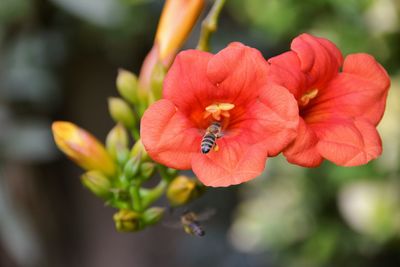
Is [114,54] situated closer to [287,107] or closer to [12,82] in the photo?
[12,82]

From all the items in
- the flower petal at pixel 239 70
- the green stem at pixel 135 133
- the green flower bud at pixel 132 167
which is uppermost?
the flower petal at pixel 239 70

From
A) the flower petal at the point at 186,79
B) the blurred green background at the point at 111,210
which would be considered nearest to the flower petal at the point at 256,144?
the flower petal at the point at 186,79

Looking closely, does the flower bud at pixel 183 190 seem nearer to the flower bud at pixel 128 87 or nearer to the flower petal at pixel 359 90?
the flower bud at pixel 128 87

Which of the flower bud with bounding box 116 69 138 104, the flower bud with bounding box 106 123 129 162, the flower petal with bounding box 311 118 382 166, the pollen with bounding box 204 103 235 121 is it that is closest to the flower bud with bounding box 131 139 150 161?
the flower bud with bounding box 106 123 129 162

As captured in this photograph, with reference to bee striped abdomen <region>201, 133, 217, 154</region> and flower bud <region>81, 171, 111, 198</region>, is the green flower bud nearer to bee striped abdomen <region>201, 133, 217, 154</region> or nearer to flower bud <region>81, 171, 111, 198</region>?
flower bud <region>81, 171, 111, 198</region>

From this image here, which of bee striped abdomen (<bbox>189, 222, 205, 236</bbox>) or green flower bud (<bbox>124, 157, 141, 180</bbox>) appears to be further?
green flower bud (<bbox>124, 157, 141, 180</bbox>)

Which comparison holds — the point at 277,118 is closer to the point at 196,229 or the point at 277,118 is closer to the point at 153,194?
the point at 196,229
